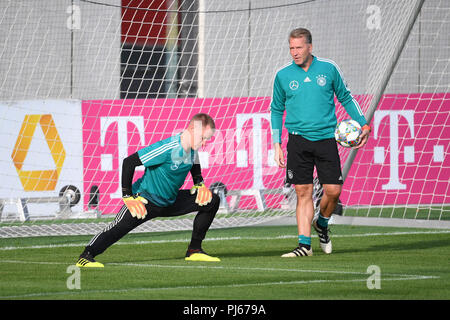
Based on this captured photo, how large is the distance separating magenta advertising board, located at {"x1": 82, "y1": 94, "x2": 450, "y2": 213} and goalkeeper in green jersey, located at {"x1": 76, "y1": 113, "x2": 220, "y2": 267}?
5.01 meters

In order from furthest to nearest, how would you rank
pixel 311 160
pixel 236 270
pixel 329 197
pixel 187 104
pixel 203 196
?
pixel 187 104, pixel 329 197, pixel 311 160, pixel 203 196, pixel 236 270

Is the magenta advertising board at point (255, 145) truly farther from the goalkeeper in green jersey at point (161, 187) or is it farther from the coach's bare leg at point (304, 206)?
the goalkeeper in green jersey at point (161, 187)

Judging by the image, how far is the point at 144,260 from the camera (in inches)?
337

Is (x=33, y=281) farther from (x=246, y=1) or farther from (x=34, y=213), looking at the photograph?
(x=246, y=1)

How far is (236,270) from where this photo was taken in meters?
7.56

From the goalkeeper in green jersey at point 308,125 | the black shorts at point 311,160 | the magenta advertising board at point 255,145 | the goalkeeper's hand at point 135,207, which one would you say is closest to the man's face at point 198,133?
the goalkeeper's hand at point 135,207

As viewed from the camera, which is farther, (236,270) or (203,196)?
(203,196)

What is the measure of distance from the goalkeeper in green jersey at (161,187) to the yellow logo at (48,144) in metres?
6.56

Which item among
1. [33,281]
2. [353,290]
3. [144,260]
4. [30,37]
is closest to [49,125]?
[30,37]

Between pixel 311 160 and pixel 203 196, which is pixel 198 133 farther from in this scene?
pixel 311 160

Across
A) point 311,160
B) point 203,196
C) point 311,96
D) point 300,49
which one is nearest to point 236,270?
point 203,196

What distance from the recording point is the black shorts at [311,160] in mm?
8688

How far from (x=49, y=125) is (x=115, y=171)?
3.84 ft

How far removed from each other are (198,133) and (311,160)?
128cm
